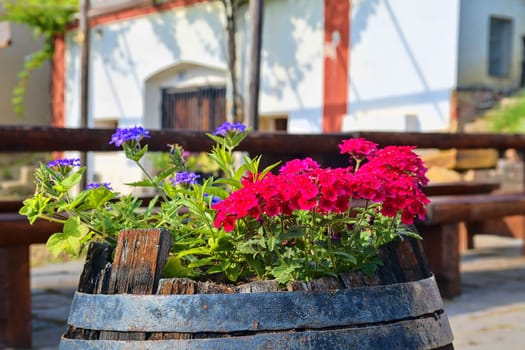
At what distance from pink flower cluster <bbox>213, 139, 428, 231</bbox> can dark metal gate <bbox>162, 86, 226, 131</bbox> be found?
11.0 meters

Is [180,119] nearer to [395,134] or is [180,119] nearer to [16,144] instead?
[395,134]

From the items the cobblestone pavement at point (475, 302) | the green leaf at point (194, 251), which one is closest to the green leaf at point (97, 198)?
the green leaf at point (194, 251)

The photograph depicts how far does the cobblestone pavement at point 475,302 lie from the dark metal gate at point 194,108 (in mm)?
6973

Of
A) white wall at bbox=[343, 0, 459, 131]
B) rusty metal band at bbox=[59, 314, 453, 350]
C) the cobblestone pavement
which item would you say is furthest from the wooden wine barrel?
white wall at bbox=[343, 0, 459, 131]

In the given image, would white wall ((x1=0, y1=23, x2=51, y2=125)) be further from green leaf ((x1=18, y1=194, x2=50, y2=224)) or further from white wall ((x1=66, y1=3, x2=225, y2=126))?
green leaf ((x1=18, y1=194, x2=50, y2=224))

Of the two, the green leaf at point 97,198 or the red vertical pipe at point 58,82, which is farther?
the red vertical pipe at point 58,82

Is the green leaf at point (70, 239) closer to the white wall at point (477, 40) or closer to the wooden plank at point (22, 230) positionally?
the wooden plank at point (22, 230)

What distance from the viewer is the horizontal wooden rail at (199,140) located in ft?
11.0

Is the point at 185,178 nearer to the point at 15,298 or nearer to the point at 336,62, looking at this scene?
the point at 15,298

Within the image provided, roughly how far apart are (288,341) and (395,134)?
332cm

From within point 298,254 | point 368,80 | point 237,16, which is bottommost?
point 298,254

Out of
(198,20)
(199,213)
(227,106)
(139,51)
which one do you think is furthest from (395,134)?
(139,51)

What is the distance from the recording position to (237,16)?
1245 cm

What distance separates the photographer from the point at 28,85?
16.3 meters
